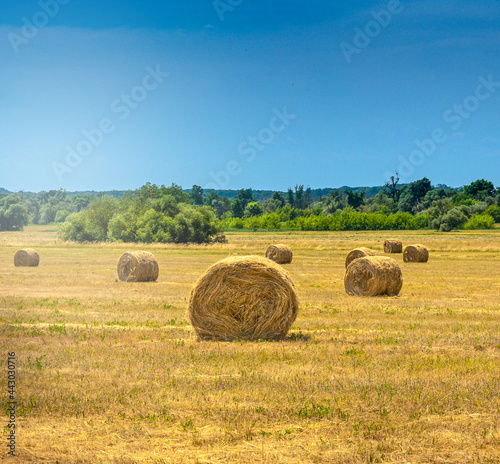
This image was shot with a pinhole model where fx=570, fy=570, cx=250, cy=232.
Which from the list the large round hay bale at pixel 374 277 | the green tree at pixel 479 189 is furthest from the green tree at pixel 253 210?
the large round hay bale at pixel 374 277

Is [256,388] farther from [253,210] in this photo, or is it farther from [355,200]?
[253,210]

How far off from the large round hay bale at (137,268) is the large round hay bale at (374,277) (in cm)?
946

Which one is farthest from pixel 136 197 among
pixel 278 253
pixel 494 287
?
pixel 494 287

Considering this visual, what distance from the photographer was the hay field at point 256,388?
653cm

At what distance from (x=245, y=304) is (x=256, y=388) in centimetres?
424

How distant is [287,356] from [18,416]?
16.0 ft

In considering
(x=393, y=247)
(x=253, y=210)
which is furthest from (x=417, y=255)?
(x=253, y=210)

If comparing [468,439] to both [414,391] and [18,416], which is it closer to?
[414,391]

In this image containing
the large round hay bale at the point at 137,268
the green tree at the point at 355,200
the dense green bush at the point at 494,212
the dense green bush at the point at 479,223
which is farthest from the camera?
the green tree at the point at 355,200

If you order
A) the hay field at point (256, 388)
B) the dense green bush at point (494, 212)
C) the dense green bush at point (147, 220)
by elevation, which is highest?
the dense green bush at point (494, 212)

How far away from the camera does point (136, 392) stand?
8383 mm

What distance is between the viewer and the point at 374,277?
20562 millimetres

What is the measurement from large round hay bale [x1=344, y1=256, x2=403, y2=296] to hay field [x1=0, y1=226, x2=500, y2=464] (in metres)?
3.69

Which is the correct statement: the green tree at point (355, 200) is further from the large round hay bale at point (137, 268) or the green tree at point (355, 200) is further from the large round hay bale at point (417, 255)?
the large round hay bale at point (137, 268)
